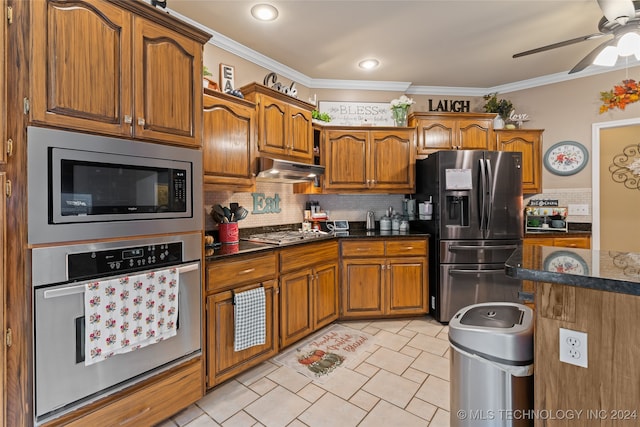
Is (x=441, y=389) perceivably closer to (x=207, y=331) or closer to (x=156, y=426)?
(x=207, y=331)

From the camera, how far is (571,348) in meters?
0.92

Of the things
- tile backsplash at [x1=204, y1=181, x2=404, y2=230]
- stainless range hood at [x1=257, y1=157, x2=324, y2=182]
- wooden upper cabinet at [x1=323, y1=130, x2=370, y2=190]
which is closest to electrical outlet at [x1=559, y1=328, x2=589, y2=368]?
stainless range hood at [x1=257, y1=157, x2=324, y2=182]

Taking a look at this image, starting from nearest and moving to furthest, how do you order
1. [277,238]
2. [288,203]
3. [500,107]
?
[277,238] → [288,203] → [500,107]

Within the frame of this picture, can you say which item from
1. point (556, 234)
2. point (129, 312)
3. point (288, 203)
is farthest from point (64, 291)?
point (556, 234)

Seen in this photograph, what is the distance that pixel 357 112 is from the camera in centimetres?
375

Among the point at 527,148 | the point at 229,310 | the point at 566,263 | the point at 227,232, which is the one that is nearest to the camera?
the point at 566,263

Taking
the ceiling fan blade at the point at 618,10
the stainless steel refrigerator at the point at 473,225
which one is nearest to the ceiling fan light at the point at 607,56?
the ceiling fan blade at the point at 618,10

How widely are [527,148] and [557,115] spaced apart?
1.94 ft

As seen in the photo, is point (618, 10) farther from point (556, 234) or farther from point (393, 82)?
point (556, 234)

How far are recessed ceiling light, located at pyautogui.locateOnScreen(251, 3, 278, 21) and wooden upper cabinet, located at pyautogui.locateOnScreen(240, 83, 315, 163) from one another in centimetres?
52

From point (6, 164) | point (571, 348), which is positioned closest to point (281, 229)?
point (6, 164)

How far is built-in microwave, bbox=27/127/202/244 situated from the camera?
3.98 feet

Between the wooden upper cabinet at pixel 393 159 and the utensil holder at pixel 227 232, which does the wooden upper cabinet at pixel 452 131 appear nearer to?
the wooden upper cabinet at pixel 393 159

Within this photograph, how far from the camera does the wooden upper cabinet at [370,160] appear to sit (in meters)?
3.32
